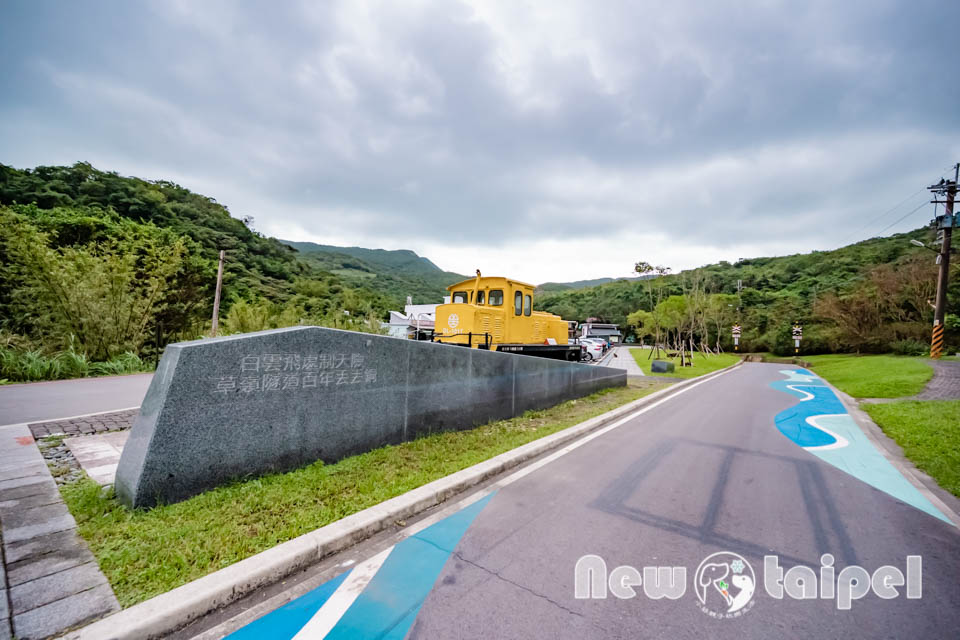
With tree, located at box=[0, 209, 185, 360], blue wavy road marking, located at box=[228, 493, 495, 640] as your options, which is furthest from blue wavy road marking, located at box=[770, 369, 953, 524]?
tree, located at box=[0, 209, 185, 360]

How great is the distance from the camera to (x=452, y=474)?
14.2ft

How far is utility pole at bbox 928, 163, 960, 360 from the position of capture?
67.9ft

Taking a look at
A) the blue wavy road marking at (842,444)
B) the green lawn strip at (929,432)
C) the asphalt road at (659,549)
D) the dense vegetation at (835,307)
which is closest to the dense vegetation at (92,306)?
the asphalt road at (659,549)

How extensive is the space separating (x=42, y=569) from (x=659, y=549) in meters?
4.20

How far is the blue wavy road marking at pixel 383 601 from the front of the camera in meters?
2.15

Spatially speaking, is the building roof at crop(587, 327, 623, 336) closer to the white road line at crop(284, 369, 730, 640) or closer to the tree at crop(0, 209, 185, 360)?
the tree at crop(0, 209, 185, 360)

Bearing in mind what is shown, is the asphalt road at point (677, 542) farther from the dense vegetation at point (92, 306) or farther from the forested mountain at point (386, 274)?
the forested mountain at point (386, 274)

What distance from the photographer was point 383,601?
7.96 feet

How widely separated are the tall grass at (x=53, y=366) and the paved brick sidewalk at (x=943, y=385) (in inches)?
873

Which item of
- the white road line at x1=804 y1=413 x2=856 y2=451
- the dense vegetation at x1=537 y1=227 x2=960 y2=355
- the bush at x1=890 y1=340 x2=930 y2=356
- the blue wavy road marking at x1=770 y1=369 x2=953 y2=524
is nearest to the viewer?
the blue wavy road marking at x1=770 y1=369 x2=953 y2=524

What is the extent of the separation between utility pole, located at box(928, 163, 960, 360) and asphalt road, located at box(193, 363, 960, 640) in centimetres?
2456

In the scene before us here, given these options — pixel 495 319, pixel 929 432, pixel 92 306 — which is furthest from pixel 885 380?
pixel 92 306

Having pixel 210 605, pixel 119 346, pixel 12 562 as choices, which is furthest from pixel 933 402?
pixel 119 346

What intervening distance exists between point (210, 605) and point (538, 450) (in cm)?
407
